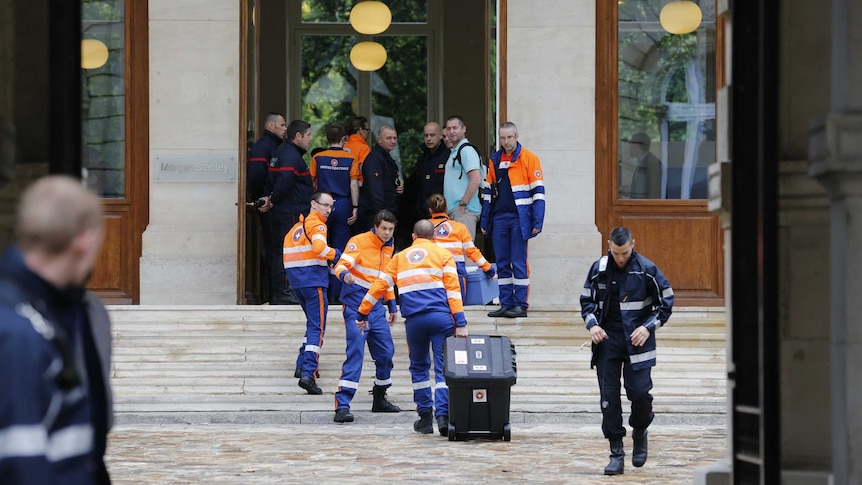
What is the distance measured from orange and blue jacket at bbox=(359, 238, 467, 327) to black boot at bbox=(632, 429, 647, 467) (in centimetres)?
216

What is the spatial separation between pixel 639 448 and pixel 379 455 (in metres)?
1.97

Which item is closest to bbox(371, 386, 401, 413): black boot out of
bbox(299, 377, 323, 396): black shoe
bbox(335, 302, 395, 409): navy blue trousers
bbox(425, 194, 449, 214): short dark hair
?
bbox(335, 302, 395, 409): navy blue trousers

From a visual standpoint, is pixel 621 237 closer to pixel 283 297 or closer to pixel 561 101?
pixel 283 297

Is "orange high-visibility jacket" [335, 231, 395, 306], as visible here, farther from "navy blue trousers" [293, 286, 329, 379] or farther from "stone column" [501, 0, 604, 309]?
"stone column" [501, 0, 604, 309]

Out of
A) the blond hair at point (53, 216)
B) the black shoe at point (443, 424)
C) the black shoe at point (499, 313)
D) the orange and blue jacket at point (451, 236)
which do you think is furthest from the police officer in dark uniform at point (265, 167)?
the blond hair at point (53, 216)

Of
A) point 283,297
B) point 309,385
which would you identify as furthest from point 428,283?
point 283,297

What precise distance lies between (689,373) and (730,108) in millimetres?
8107

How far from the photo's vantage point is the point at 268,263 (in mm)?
17359

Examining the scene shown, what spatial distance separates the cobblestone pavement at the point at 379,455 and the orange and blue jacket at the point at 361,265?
116 centimetres

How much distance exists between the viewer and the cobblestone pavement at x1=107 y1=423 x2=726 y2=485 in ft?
33.8

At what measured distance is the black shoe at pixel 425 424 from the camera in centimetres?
1295

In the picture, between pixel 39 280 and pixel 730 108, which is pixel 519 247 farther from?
pixel 39 280

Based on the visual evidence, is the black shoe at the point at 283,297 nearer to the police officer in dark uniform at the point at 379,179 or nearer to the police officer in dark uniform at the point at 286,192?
the police officer in dark uniform at the point at 286,192

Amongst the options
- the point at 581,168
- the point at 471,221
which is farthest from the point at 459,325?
the point at 581,168
